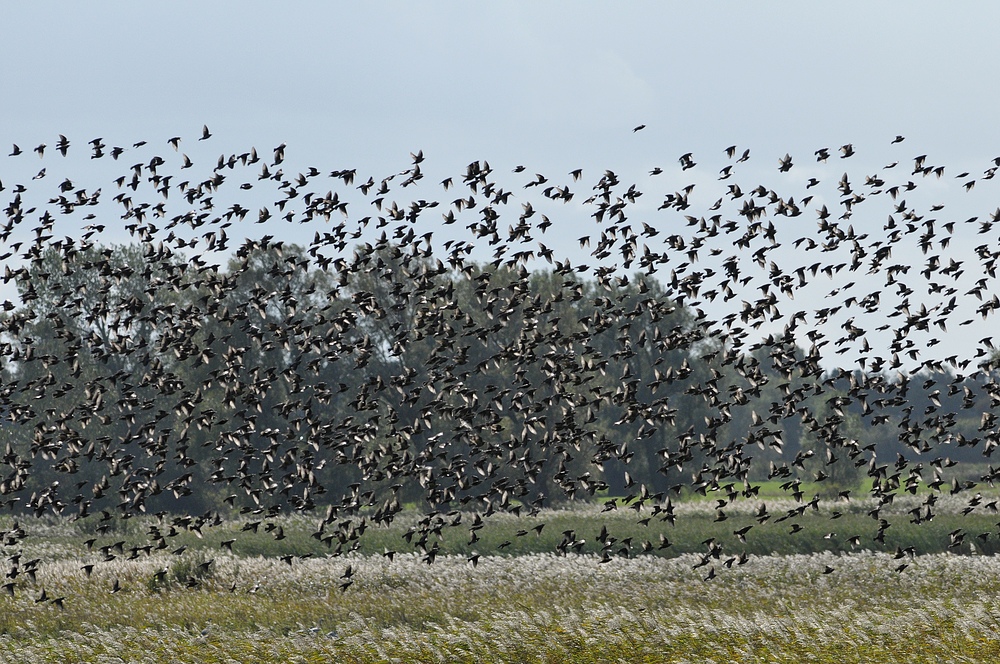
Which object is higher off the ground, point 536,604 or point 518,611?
point 518,611

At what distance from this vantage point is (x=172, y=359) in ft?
242

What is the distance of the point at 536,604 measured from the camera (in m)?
24.9

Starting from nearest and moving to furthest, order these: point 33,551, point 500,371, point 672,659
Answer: point 672,659
point 33,551
point 500,371

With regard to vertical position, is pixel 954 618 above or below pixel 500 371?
below

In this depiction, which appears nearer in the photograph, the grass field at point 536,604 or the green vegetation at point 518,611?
the green vegetation at point 518,611

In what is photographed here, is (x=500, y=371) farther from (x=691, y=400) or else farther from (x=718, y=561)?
(x=718, y=561)

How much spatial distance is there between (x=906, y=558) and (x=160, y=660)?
20.7m

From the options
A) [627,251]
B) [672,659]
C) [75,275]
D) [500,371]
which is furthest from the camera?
[75,275]

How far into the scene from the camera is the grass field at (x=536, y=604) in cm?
1941

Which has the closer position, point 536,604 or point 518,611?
point 518,611

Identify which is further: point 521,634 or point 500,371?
point 500,371

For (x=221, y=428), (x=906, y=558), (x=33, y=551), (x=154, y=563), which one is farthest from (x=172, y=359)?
(x=906, y=558)

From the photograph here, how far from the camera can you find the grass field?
63.7ft

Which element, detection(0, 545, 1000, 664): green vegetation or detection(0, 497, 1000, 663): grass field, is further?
detection(0, 497, 1000, 663): grass field
